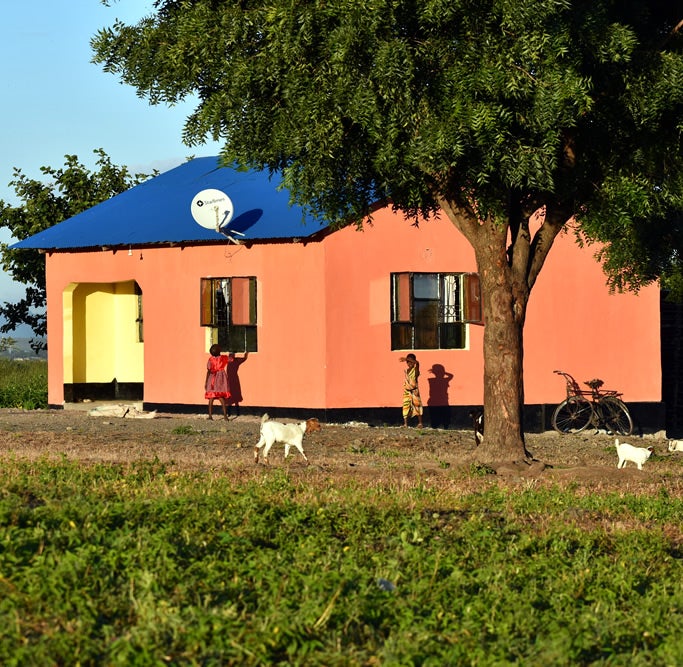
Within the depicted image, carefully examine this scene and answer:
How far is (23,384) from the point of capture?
30875 millimetres

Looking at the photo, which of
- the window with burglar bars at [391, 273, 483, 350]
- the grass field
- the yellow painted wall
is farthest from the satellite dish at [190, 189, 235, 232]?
the grass field

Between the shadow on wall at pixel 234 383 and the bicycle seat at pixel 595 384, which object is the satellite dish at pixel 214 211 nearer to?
the shadow on wall at pixel 234 383

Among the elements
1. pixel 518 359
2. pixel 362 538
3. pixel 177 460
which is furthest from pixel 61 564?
pixel 518 359

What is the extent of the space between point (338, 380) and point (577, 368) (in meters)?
5.18

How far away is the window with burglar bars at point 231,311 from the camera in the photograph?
2341 cm

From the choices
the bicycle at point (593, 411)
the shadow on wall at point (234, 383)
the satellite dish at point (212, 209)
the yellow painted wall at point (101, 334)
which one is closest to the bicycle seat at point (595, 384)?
the bicycle at point (593, 411)

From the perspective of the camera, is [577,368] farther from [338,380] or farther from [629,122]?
[629,122]

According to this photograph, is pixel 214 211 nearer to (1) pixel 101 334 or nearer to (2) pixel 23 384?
(1) pixel 101 334

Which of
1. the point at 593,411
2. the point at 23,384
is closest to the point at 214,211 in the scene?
the point at 593,411

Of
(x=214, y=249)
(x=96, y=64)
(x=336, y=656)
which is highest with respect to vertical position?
(x=96, y=64)

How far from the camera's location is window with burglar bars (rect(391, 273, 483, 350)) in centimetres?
2323

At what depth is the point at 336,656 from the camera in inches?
239

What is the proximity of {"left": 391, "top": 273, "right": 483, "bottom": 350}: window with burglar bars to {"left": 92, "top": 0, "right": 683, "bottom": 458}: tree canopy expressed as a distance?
642cm

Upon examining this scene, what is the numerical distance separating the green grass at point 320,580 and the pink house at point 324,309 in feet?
38.0
